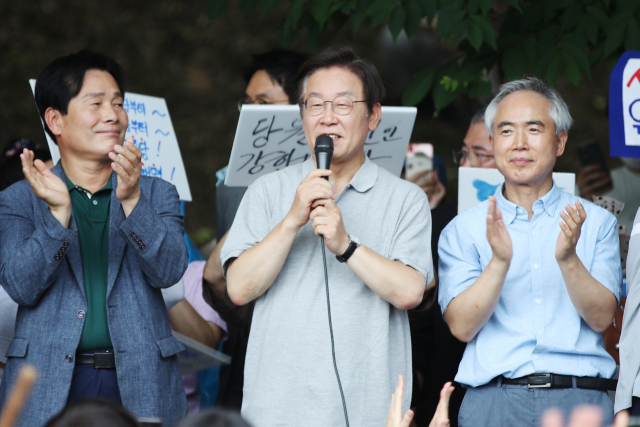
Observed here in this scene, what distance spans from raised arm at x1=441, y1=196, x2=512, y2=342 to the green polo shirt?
1.18 metres

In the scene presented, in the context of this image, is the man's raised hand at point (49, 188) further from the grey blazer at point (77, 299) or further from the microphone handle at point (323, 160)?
the microphone handle at point (323, 160)

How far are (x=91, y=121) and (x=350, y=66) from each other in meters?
0.96

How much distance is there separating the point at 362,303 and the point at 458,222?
0.60 m

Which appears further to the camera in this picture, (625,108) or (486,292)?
(625,108)

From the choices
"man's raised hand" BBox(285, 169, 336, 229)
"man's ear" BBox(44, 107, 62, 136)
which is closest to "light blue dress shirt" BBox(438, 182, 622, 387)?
"man's raised hand" BBox(285, 169, 336, 229)

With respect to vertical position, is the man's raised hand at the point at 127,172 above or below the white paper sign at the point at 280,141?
below

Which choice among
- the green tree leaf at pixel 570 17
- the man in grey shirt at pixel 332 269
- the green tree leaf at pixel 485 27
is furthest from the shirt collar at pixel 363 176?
the green tree leaf at pixel 570 17

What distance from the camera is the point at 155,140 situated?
3904mm

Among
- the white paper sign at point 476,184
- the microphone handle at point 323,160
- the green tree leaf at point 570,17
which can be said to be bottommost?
the microphone handle at point 323,160

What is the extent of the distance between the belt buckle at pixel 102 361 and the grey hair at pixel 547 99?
1.59 meters

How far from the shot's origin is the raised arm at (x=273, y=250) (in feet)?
8.20

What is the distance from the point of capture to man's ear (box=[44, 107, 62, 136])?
3070 mm

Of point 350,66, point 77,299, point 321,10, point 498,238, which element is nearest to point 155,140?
point 321,10

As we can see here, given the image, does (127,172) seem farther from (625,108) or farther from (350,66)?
(625,108)
